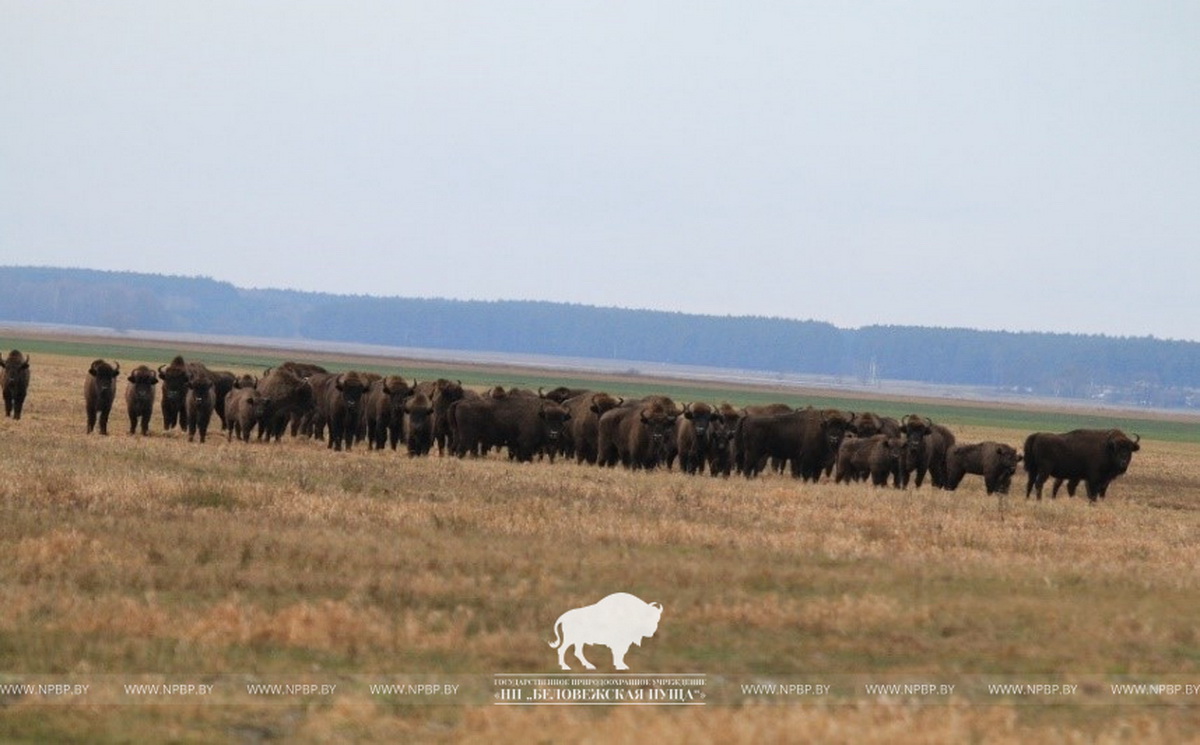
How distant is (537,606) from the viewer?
14070mm

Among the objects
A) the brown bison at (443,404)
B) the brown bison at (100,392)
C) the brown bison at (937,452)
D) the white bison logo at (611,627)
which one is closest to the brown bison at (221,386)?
the brown bison at (100,392)

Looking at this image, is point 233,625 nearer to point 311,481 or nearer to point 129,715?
point 129,715

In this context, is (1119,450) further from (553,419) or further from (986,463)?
(553,419)

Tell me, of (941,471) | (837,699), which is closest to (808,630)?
(837,699)

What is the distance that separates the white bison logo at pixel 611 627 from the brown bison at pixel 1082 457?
25077 millimetres

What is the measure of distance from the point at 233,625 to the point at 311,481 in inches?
455

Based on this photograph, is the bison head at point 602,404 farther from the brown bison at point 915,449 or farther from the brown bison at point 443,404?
the brown bison at point 915,449

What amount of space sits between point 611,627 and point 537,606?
209 centimetres

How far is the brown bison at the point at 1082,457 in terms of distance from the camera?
3612 cm

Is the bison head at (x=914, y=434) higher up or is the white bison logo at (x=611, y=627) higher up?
the bison head at (x=914, y=434)

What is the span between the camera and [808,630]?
13.5m

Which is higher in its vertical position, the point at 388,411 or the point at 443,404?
the point at 443,404

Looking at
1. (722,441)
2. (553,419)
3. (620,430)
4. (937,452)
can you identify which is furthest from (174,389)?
(937,452)

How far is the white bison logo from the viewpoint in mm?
12008
